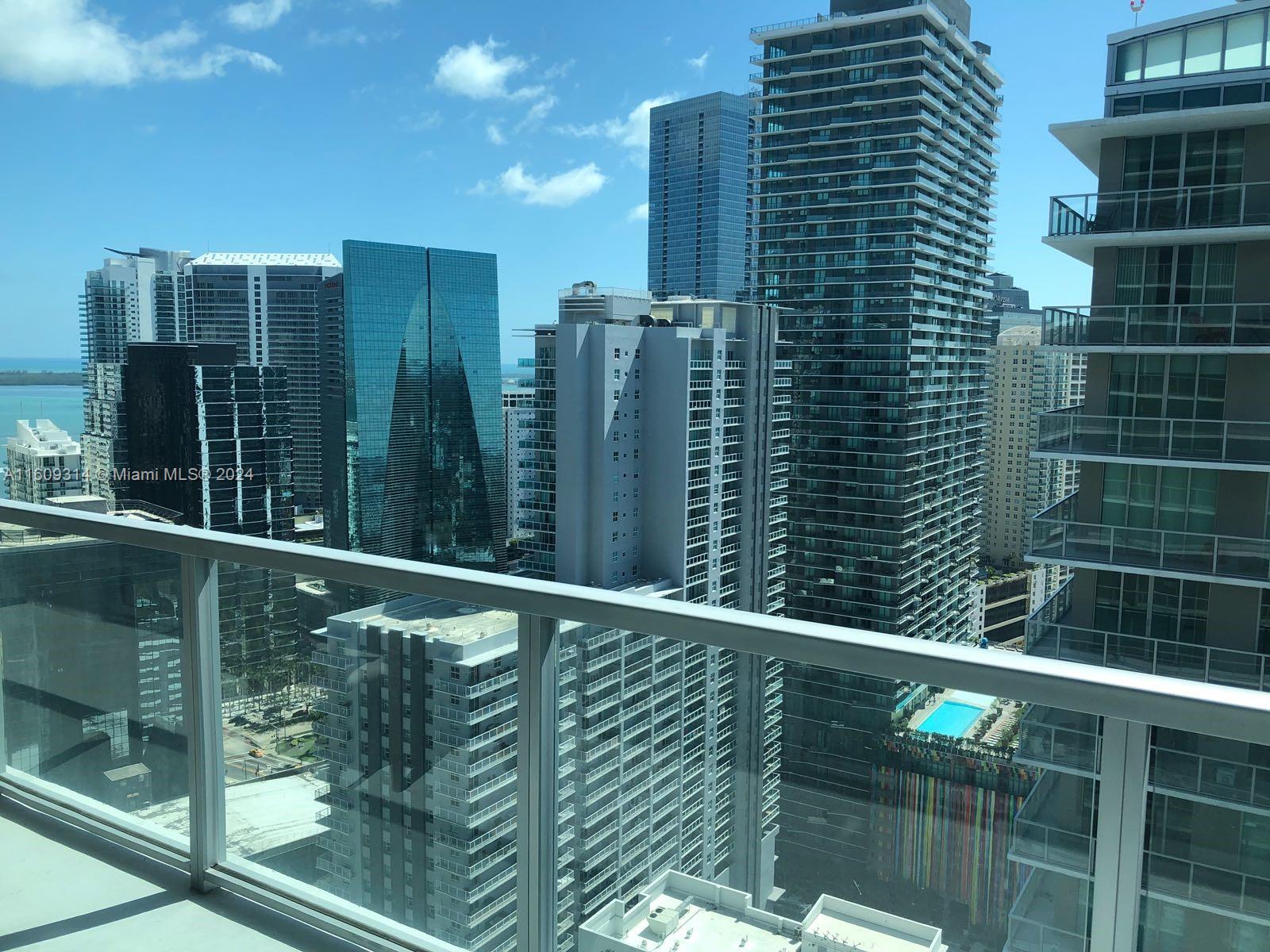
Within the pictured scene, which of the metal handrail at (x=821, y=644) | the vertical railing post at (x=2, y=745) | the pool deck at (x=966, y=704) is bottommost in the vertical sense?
the vertical railing post at (x=2, y=745)

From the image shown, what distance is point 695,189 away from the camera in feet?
119

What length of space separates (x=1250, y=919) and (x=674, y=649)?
0.53 metres

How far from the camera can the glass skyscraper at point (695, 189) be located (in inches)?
1347

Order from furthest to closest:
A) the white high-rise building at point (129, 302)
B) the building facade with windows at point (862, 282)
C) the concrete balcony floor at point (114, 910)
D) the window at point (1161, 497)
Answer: the building facade with windows at point (862, 282) → the white high-rise building at point (129, 302) → the window at point (1161, 497) → the concrete balcony floor at point (114, 910)

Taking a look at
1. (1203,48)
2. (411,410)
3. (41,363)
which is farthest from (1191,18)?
Result: (411,410)

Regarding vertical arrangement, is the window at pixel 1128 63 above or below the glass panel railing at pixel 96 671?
above

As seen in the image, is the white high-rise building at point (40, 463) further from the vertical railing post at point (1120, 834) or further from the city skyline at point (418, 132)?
the vertical railing post at point (1120, 834)

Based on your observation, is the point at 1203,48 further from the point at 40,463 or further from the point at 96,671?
the point at 40,463

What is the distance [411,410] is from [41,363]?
40.2 ft

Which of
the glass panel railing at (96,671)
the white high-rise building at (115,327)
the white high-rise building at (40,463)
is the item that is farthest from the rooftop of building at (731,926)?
the white high-rise building at (115,327)

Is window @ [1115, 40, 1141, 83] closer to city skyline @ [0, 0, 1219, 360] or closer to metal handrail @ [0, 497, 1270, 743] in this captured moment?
metal handrail @ [0, 497, 1270, 743]

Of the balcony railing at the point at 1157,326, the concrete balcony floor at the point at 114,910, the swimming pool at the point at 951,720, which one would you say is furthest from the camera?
the balcony railing at the point at 1157,326

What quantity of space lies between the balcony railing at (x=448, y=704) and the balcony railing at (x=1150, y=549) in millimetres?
10859

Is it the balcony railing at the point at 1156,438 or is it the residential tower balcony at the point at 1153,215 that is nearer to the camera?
the residential tower balcony at the point at 1153,215
